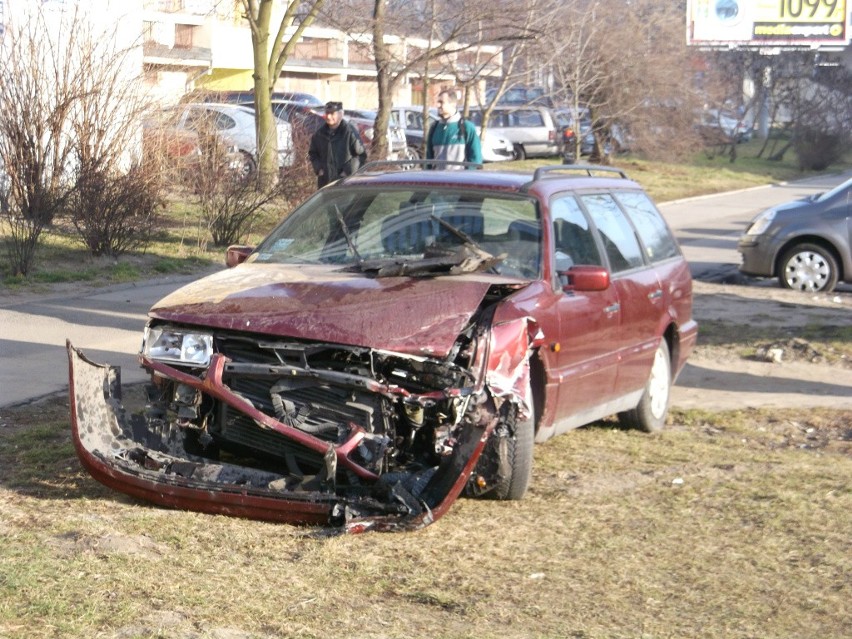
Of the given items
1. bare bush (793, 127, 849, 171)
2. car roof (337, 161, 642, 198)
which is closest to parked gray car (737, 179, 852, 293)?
car roof (337, 161, 642, 198)

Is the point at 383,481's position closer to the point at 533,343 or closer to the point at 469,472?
the point at 469,472

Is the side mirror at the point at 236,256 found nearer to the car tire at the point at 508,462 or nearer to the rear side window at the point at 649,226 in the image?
the car tire at the point at 508,462

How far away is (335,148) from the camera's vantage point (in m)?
13.2

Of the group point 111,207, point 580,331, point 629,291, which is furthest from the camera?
point 111,207

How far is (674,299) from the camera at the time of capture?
8.18m

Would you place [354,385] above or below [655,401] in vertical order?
above

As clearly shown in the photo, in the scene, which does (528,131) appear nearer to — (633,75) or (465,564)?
(633,75)

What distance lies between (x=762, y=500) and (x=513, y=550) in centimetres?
166

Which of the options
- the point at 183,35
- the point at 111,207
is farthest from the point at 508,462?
the point at 183,35

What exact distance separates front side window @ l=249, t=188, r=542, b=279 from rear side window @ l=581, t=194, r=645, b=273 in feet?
2.47

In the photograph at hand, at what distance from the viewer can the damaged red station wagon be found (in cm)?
539

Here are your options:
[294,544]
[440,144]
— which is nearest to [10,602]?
[294,544]

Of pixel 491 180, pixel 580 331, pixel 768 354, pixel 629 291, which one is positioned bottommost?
pixel 768 354

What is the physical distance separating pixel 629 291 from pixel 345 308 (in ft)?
7.95
